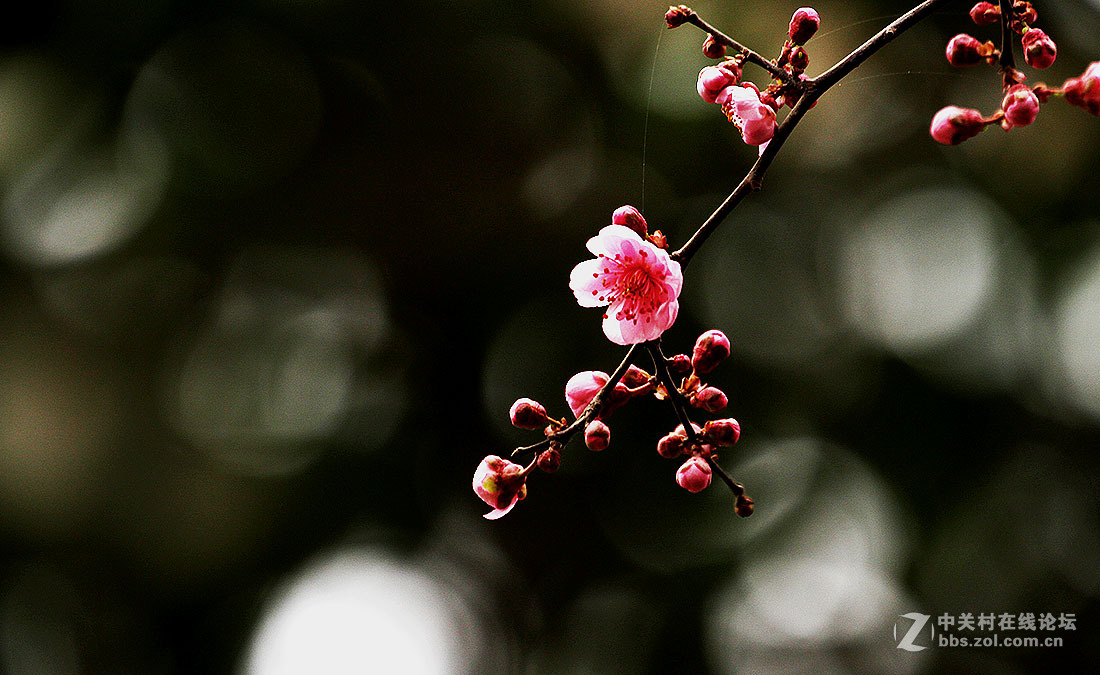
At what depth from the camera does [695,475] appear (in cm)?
77

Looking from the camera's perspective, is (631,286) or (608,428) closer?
(608,428)

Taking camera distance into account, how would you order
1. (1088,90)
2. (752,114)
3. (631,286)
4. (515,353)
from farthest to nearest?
(515,353) → (631,286) → (752,114) → (1088,90)

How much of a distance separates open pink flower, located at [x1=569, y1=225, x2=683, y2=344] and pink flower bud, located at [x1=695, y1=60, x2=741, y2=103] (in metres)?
0.16

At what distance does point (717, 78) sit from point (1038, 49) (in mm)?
278

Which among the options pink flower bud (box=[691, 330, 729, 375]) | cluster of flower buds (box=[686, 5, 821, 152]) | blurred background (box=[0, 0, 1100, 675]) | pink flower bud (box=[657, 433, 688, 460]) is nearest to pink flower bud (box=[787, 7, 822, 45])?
cluster of flower buds (box=[686, 5, 821, 152])

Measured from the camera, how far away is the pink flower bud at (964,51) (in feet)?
2.45

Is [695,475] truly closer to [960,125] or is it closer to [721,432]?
[721,432]

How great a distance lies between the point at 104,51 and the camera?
4523 millimetres

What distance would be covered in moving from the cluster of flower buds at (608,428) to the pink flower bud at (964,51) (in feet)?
1.09

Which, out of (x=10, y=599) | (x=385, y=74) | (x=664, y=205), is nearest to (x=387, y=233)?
(x=385, y=74)

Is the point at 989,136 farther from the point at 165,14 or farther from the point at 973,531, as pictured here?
the point at 165,14

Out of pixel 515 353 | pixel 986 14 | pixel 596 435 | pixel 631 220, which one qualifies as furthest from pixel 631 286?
pixel 515 353

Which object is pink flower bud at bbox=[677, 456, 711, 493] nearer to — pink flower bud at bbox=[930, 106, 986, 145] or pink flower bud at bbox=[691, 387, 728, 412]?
pink flower bud at bbox=[691, 387, 728, 412]

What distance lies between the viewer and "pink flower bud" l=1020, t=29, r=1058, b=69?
73 centimetres
